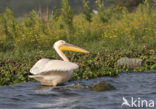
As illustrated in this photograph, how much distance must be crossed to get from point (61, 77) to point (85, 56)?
2847 millimetres

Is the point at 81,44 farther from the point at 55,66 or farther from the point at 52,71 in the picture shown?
the point at 55,66

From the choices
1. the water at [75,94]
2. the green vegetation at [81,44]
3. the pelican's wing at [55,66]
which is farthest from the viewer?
the green vegetation at [81,44]

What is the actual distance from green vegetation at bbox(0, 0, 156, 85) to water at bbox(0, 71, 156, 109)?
0.81 metres

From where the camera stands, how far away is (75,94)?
6332 mm

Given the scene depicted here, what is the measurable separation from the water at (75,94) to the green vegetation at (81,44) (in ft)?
2.66

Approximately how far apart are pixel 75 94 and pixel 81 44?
A: 21.0ft

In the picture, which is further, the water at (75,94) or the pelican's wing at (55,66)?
the pelican's wing at (55,66)

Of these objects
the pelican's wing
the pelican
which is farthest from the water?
the pelican's wing

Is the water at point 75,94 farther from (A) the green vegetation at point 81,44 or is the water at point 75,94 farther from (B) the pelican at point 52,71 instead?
(A) the green vegetation at point 81,44

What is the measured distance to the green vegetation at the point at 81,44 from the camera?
8484mm

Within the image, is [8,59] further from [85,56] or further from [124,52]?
[124,52]

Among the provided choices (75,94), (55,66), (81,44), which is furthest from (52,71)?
(81,44)

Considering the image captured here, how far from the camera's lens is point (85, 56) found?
9711 mm

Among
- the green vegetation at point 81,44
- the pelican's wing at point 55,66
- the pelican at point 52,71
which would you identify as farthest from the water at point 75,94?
the green vegetation at point 81,44
